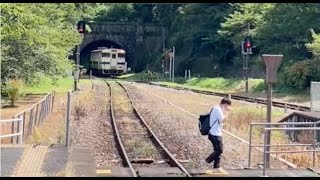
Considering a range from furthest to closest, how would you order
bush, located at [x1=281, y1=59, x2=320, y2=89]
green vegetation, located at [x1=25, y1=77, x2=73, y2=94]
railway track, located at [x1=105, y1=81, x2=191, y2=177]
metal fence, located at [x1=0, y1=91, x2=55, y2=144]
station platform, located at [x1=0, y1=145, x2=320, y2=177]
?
bush, located at [x1=281, y1=59, x2=320, y2=89]
green vegetation, located at [x1=25, y1=77, x2=73, y2=94]
metal fence, located at [x1=0, y1=91, x2=55, y2=144]
railway track, located at [x1=105, y1=81, x2=191, y2=177]
station platform, located at [x1=0, y1=145, x2=320, y2=177]

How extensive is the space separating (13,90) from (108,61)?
48.0 m

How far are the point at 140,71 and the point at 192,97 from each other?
162 ft

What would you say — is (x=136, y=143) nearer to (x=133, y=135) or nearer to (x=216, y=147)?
(x=133, y=135)

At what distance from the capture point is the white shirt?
1384cm

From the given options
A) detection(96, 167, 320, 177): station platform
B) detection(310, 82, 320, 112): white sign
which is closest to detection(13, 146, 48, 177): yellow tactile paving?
detection(96, 167, 320, 177): station platform

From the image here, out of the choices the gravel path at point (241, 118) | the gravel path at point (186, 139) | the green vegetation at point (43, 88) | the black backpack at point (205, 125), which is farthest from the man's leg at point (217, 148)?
the green vegetation at point (43, 88)

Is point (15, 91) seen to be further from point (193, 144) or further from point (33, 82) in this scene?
point (193, 144)

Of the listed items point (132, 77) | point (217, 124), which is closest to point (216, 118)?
point (217, 124)

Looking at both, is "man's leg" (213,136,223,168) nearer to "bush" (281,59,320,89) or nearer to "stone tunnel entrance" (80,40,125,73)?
"bush" (281,59,320,89)

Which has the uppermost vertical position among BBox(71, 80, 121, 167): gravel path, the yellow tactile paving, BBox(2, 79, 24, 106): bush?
BBox(2, 79, 24, 106): bush

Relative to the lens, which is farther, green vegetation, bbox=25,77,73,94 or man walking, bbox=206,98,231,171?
green vegetation, bbox=25,77,73,94

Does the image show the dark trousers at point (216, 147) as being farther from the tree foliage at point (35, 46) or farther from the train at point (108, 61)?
the train at point (108, 61)

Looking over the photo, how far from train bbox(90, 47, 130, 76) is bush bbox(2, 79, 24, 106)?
44222 mm

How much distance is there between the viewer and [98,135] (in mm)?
22656
